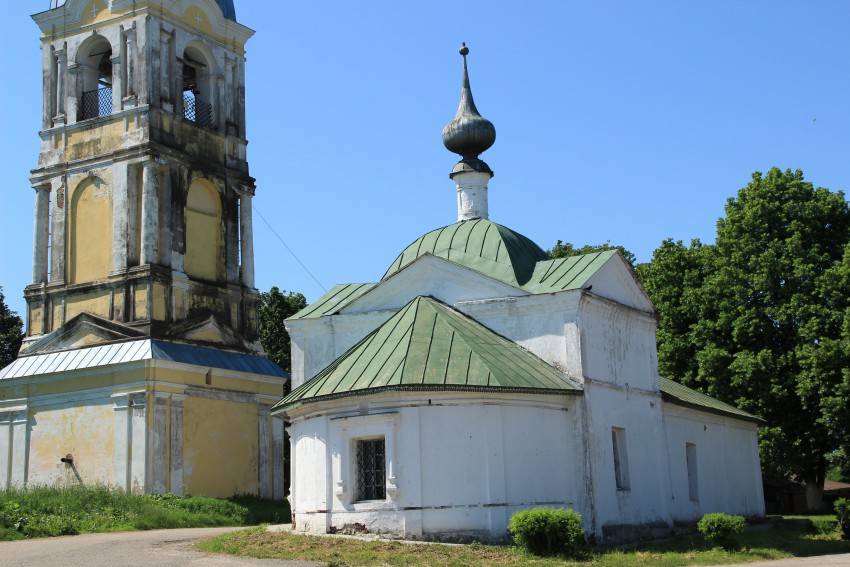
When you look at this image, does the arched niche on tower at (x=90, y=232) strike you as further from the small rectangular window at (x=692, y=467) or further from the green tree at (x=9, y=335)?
the small rectangular window at (x=692, y=467)

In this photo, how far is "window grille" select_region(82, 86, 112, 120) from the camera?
2991 cm

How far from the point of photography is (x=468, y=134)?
82.1 feet

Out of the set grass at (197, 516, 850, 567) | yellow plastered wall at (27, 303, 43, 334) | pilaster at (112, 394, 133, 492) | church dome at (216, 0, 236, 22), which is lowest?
grass at (197, 516, 850, 567)

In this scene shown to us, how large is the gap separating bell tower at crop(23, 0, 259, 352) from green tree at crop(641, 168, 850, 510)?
1403 cm

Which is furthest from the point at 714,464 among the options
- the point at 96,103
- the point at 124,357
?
the point at 96,103

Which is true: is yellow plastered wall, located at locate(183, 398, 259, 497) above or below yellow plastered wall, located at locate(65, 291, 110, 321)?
below

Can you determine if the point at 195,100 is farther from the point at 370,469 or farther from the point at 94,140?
the point at 370,469

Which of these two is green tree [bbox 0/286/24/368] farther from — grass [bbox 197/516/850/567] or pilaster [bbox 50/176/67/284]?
grass [bbox 197/516/850/567]

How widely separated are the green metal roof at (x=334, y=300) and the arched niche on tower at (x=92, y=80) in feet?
33.1

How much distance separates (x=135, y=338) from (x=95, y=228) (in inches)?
146

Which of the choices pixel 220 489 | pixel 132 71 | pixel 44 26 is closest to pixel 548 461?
pixel 220 489

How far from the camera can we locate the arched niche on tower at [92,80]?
29.9 m

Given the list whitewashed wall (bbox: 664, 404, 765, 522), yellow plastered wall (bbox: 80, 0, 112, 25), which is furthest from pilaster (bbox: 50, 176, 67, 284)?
whitewashed wall (bbox: 664, 404, 765, 522)

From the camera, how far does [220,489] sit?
2794 cm
